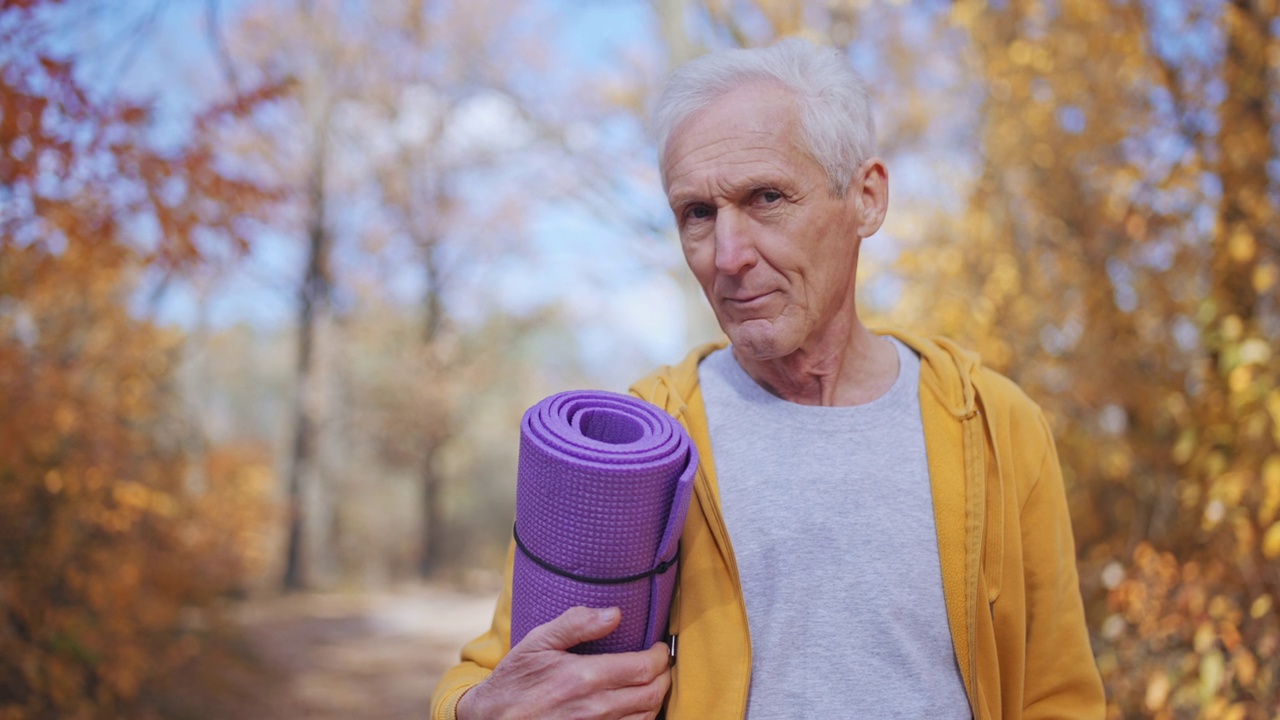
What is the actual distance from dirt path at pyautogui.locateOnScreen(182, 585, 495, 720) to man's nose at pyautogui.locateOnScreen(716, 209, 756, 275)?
20.0 feet

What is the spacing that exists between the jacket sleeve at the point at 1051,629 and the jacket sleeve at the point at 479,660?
34.3 inches

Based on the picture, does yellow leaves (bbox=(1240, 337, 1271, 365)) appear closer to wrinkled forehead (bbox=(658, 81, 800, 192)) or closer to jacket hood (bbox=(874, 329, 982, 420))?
jacket hood (bbox=(874, 329, 982, 420))

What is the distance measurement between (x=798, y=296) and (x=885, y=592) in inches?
19.7

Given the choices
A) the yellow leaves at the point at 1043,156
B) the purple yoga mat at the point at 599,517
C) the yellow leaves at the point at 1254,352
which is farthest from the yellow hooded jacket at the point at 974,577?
the yellow leaves at the point at 1043,156

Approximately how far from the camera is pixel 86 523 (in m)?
5.38

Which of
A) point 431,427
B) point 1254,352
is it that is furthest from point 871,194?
point 431,427

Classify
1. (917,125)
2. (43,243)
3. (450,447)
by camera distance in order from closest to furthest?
1. (43,243)
2. (917,125)
3. (450,447)

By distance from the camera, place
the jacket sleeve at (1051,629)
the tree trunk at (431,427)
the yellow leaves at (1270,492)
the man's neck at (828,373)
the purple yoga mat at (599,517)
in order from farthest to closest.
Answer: the tree trunk at (431,427)
the yellow leaves at (1270,492)
the man's neck at (828,373)
the jacket sleeve at (1051,629)
the purple yoga mat at (599,517)

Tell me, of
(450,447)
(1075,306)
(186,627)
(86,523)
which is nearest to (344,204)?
(450,447)

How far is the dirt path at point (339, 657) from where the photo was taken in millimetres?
7051

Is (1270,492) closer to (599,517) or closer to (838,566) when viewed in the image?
Answer: (838,566)

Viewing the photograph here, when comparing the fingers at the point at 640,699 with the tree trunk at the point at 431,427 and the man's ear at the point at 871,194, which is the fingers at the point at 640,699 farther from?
the tree trunk at the point at 431,427

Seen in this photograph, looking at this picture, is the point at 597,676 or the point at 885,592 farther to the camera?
the point at 885,592

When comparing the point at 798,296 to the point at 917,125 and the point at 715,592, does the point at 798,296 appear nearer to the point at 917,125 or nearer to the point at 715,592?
the point at 715,592
